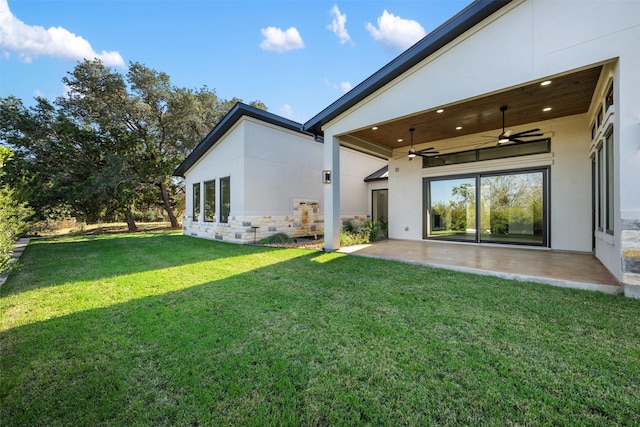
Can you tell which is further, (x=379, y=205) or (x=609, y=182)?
(x=379, y=205)

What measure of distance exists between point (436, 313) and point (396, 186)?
7.15m

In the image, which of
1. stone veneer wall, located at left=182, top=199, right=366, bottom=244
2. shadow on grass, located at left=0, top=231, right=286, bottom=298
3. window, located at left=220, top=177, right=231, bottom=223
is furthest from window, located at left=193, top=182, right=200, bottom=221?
shadow on grass, located at left=0, top=231, right=286, bottom=298

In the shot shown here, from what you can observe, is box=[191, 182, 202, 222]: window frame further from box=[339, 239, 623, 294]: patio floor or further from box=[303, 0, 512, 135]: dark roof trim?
box=[339, 239, 623, 294]: patio floor

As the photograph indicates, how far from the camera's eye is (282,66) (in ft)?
37.0

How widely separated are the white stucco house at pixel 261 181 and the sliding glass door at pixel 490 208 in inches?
167

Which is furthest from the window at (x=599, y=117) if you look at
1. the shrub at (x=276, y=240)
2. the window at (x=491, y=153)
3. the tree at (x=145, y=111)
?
the tree at (x=145, y=111)

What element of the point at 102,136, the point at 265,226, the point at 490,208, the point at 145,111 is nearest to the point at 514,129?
the point at 490,208

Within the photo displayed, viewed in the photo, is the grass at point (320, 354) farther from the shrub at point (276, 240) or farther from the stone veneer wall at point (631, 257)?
the shrub at point (276, 240)

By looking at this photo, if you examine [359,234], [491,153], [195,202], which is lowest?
[359,234]

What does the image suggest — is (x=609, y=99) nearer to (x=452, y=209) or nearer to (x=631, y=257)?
(x=631, y=257)

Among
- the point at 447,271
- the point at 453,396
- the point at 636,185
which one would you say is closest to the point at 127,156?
the point at 447,271

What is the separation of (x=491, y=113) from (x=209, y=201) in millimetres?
10780

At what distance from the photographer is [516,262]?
553cm

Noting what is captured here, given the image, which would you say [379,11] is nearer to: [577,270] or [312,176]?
[312,176]
